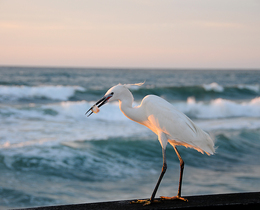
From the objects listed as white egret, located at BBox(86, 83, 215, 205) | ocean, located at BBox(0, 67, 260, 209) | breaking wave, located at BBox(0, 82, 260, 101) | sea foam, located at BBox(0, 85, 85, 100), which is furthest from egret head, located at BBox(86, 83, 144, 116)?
sea foam, located at BBox(0, 85, 85, 100)

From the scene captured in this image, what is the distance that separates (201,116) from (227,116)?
3.20 feet

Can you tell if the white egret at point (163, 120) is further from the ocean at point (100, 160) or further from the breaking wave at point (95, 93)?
the breaking wave at point (95, 93)

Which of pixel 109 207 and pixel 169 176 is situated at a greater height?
pixel 109 207

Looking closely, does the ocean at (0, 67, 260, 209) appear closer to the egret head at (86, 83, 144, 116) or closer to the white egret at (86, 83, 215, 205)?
the white egret at (86, 83, 215, 205)

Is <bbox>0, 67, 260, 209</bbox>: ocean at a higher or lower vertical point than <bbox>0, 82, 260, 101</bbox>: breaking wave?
lower

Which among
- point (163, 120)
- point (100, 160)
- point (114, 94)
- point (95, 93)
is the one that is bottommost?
point (100, 160)

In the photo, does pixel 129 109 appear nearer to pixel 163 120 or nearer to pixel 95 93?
pixel 163 120

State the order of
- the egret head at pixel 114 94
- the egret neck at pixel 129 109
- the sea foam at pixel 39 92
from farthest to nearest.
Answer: the sea foam at pixel 39 92 < the egret neck at pixel 129 109 < the egret head at pixel 114 94

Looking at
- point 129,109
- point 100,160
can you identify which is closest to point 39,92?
point 100,160

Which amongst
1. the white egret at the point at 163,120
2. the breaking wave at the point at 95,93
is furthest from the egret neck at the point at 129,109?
the breaking wave at the point at 95,93

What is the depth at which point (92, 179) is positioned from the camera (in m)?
4.61

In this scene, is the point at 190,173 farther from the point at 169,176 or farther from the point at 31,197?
the point at 31,197

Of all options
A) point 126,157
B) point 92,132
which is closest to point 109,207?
point 126,157

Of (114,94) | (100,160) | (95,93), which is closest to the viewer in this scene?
(114,94)
